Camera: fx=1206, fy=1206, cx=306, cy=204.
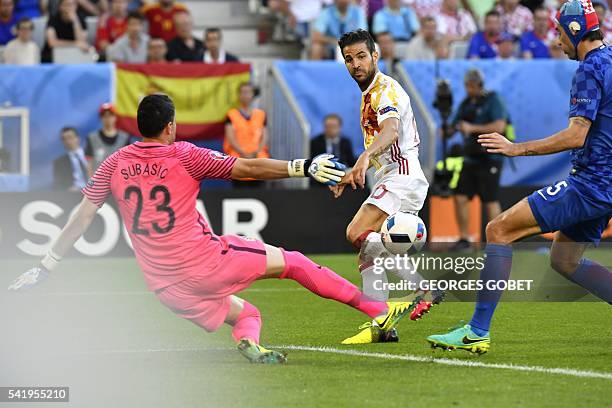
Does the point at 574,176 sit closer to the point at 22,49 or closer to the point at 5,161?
the point at 5,161

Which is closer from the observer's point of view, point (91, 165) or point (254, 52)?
point (91, 165)

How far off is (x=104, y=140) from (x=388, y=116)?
28.1ft

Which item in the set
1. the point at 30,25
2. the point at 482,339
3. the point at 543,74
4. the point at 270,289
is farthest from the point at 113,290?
the point at 543,74

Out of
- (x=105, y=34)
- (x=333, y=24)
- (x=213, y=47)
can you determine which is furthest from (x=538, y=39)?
(x=105, y=34)

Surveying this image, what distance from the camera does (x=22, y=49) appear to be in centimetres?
1745

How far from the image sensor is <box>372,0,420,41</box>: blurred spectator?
18859 mm

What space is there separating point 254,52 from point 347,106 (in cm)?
341

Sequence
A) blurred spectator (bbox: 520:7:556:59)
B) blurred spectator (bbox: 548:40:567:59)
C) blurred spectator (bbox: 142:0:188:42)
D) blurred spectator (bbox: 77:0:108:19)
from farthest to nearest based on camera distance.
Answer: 1. blurred spectator (bbox: 77:0:108:19)
2. blurred spectator (bbox: 520:7:556:59)
3. blurred spectator (bbox: 548:40:567:59)
4. blurred spectator (bbox: 142:0:188:42)

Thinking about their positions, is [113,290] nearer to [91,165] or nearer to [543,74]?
[91,165]

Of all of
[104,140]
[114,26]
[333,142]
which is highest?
Result: [114,26]

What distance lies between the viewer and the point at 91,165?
16.3 m

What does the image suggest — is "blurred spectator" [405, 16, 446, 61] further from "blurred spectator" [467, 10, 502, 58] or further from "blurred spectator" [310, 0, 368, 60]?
"blurred spectator" [310, 0, 368, 60]

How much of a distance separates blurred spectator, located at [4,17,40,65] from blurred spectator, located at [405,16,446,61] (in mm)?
5598

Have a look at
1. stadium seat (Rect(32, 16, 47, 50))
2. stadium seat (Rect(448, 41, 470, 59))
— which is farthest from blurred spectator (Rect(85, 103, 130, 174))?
stadium seat (Rect(448, 41, 470, 59))
